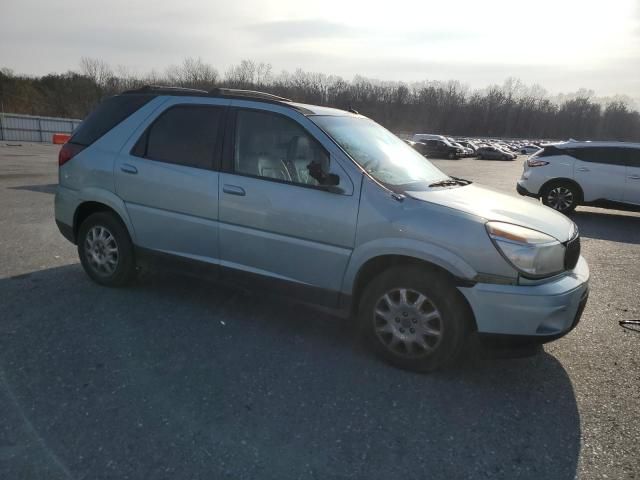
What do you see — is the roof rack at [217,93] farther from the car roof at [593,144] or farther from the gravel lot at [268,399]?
the car roof at [593,144]

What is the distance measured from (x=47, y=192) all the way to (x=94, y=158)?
7108 millimetres

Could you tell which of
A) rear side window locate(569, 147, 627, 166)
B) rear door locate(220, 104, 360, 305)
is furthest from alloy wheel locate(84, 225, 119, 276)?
rear side window locate(569, 147, 627, 166)

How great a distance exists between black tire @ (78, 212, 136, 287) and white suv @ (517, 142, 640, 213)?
10214mm

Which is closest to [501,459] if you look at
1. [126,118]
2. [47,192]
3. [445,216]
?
[445,216]

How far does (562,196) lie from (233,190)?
33.0ft

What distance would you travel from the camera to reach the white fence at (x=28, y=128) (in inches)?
1359

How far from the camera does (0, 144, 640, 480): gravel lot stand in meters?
2.50

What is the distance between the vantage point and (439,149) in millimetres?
40062

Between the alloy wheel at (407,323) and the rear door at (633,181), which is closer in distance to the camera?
the alloy wheel at (407,323)

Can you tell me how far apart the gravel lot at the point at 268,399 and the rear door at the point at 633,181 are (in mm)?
7197

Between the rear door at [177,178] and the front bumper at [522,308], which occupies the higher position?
the rear door at [177,178]

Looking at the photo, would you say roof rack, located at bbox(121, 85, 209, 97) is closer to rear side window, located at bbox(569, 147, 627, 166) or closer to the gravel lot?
the gravel lot

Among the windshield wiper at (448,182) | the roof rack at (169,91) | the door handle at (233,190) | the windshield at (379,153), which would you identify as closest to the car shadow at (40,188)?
the roof rack at (169,91)

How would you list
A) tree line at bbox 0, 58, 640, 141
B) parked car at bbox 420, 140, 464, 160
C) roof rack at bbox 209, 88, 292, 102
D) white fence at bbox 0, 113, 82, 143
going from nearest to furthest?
roof rack at bbox 209, 88, 292, 102, white fence at bbox 0, 113, 82, 143, parked car at bbox 420, 140, 464, 160, tree line at bbox 0, 58, 640, 141
